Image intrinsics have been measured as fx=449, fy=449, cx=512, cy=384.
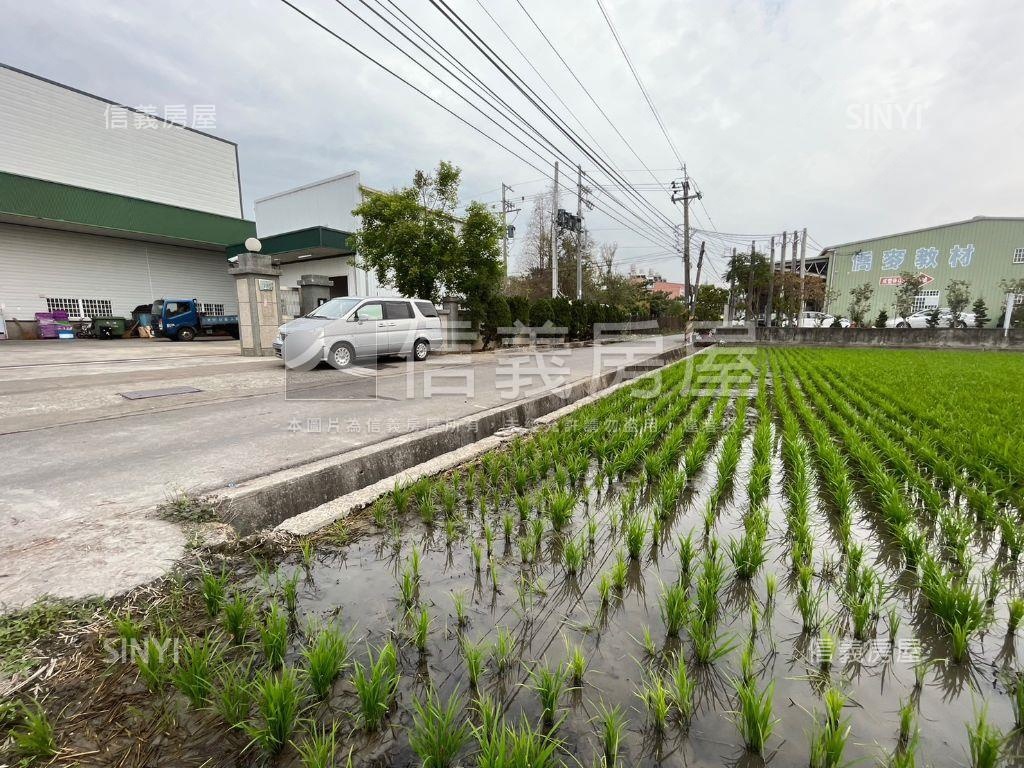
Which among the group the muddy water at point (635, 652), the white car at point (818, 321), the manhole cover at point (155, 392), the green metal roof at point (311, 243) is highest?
the green metal roof at point (311, 243)

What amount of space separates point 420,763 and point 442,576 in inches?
41.5

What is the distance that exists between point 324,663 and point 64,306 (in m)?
25.9

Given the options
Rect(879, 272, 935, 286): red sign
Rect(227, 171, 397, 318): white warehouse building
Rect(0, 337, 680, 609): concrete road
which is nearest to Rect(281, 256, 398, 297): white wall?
Rect(227, 171, 397, 318): white warehouse building

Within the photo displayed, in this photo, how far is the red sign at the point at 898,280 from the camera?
37094 millimetres

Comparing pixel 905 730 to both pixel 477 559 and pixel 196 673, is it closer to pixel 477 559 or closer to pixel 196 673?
pixel 477 559

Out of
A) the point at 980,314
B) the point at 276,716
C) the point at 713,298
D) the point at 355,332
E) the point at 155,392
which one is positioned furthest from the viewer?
the point at 713,298

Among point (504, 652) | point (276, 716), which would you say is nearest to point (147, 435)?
point (276, 716)

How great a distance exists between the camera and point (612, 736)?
4.33 feet

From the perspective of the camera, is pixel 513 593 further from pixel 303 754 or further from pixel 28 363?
pixel 28 363

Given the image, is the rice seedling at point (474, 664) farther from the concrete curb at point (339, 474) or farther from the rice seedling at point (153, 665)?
the concrete curb at point (339, 474)

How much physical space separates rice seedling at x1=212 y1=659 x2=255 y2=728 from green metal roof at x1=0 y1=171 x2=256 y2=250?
23.2m

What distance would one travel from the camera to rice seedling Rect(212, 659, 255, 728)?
53.5 inches

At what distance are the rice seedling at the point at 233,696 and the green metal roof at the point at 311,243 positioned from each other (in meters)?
20.0

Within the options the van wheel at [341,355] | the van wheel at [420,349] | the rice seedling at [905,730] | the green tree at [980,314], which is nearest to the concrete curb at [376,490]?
the rice seedling at [905,730]
